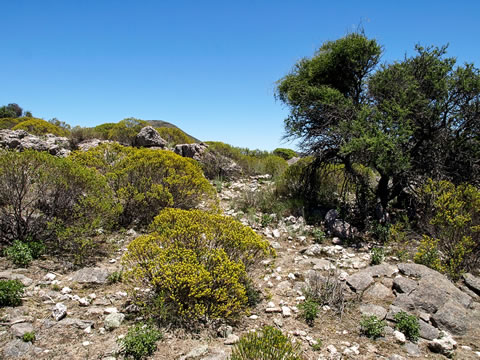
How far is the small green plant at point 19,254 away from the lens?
459 centimetres

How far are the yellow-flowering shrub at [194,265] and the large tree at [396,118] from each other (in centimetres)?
399

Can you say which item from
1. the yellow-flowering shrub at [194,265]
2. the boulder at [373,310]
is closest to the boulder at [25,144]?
the yellow-flowering shrub at [194,265]

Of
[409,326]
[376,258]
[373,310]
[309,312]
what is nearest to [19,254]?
[309,312]

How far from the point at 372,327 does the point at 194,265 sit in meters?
2.44

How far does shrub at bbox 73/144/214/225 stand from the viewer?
6.71 metres

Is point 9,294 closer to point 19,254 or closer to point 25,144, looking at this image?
point 19,254

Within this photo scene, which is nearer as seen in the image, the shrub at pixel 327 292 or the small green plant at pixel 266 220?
the shrub at pixel 327 292

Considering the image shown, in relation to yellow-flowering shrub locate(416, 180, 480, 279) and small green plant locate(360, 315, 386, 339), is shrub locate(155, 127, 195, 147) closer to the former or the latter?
yellow-flowering shrub locate(416, 180, 480, 279)

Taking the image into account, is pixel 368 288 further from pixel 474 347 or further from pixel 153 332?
pixel 153 332

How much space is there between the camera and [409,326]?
3734 millimetres

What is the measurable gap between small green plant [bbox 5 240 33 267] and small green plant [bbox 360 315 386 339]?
17.0 feet

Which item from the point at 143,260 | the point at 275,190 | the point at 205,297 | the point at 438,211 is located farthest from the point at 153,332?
the point at 275,190

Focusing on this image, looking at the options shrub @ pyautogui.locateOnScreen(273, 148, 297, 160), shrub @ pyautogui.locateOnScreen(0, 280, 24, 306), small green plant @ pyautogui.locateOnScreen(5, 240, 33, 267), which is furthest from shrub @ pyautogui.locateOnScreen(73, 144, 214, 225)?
shrub @ pyautogui.locateOnScreen(273, 148, 297, 160)

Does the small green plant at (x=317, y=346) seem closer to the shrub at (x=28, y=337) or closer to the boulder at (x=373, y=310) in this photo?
the boulder at (x=373, y=310)
